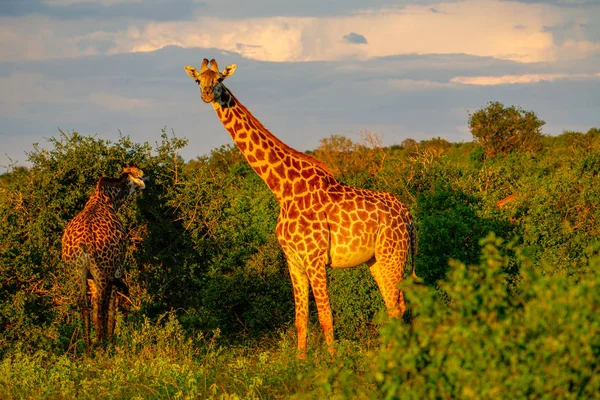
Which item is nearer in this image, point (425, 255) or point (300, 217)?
point (300, 217)

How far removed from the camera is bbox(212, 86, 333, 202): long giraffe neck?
1041cm

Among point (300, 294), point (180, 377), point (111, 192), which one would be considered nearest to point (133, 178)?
point (111, 192)

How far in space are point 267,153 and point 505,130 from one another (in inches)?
1287

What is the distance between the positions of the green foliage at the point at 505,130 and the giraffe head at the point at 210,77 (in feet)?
104

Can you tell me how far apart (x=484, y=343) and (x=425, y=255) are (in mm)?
8577

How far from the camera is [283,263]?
15211 mm

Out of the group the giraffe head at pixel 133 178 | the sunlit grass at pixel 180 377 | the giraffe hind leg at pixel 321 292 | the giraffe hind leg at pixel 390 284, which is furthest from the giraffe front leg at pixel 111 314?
the giraffe hind leg at pixel 390 284

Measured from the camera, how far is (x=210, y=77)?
10055 millimetres

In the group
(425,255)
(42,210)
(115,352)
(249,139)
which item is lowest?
(115,352)

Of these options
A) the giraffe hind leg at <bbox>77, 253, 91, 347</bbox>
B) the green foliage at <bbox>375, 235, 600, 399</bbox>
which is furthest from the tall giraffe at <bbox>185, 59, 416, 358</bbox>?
the green foliage at <bbox>375, 235, 600, 399</bbox>

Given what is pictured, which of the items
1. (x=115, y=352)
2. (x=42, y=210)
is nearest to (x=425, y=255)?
(x=115, y=352)

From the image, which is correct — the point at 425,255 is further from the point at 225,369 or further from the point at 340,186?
the point at 225,369

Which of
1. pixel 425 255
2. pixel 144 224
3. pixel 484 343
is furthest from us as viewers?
pixel 144 224

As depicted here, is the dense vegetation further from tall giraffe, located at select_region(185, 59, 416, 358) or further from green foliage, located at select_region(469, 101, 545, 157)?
green foliage, located at select_region(469, 101, 545, 157)
